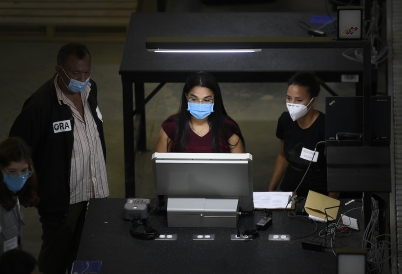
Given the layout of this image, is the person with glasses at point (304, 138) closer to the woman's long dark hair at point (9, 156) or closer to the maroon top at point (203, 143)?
the maroon top at point (203, 143)

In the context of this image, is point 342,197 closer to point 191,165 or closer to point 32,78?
point 191,165

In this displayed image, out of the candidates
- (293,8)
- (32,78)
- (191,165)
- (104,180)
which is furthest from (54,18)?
(191,165)

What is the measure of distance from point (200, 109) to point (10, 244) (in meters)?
1.51

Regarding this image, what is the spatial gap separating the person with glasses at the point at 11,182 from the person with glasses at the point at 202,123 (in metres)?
1.14

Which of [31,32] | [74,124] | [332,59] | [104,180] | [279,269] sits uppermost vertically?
[31,32]

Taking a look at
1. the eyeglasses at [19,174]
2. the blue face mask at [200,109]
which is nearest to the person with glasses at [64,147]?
the eyeglasses at [19,174]

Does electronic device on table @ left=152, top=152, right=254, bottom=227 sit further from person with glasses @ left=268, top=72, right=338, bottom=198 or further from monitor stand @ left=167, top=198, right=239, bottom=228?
person with glasses @ left=268, top=72, right=338, bottom=198

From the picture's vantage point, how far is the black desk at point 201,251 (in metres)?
4.30

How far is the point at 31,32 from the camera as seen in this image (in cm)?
1076

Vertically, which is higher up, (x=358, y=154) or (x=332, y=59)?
(x=332, y=59)

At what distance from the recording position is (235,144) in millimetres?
5184

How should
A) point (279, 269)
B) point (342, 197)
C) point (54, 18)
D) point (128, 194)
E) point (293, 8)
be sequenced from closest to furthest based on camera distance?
point (279, 269), point (342, 197), point (128, 194), point (54, 18), point (293, 8)

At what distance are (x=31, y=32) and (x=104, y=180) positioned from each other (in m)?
6.00

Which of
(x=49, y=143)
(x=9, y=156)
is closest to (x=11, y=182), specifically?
(x=9, y=156)
